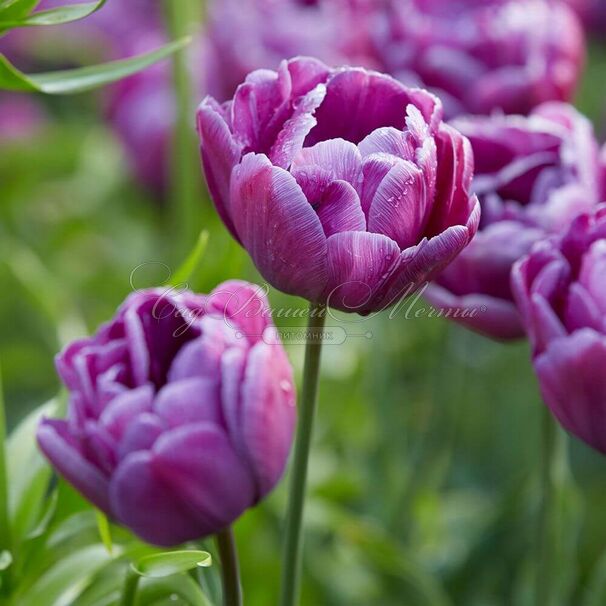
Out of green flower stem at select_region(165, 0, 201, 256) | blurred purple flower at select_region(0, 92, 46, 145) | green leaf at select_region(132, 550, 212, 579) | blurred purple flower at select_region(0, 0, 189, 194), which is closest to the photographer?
green leaf at select_region(132, 550, 212, 579)

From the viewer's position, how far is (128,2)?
1.58 meters

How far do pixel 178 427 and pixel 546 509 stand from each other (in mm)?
206

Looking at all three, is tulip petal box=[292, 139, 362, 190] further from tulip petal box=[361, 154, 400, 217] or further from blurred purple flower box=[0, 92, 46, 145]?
blurred purple flower box=[0, 92, 46, 145]

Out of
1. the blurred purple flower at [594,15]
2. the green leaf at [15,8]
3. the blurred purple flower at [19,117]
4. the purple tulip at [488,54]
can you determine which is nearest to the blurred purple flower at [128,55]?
the blurred purple flower at [19,117]

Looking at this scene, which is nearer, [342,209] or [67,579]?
[342,209]

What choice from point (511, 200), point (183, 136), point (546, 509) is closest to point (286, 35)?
point (183, 136)

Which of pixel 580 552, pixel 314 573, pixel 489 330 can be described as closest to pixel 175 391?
pixel 489 330

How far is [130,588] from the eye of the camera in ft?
1.38

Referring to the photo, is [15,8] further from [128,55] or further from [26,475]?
[128,55]

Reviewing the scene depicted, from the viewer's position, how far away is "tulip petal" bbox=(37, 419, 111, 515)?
0.41m

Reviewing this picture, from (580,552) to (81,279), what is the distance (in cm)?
56

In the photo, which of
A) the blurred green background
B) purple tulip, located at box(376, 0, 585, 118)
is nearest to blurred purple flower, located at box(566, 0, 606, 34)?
the blurred green background

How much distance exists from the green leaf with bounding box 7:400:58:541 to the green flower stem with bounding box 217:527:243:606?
0.12 metres

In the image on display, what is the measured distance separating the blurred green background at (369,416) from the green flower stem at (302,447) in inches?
4.3
